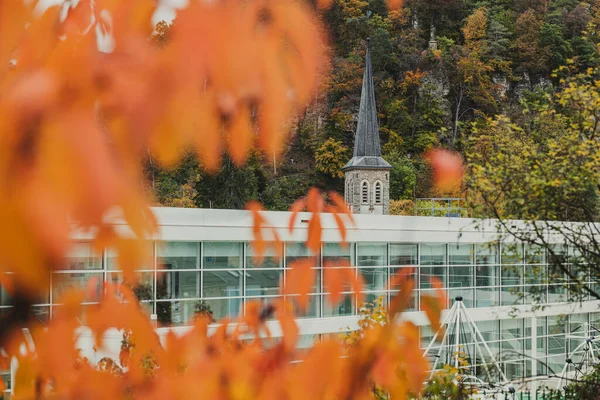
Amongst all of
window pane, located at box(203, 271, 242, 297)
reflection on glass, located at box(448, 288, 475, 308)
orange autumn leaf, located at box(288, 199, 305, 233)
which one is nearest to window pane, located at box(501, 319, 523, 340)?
reflection on glass, located at box(448, 288, 475, 308)

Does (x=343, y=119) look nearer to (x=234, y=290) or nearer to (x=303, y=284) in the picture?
(x=234, y=290)

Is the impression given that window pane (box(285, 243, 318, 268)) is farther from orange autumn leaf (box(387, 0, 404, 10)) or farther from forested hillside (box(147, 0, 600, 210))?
forested hillside (box(147, 0, 600, 210))

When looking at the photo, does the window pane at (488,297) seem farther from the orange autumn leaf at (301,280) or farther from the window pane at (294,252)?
the orange autumn leaf at (301,280)

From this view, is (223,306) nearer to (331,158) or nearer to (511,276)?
(511,276)

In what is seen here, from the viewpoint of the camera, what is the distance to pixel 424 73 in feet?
133

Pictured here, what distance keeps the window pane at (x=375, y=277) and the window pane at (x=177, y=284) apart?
3.07 m

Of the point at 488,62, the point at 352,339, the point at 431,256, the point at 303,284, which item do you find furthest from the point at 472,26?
the point at 303,284

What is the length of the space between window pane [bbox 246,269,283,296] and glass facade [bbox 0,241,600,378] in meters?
0.01

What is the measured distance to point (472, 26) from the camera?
4206 centimetres

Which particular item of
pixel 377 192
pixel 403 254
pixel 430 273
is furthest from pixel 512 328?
pixel 377 192

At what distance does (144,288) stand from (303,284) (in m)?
8.74

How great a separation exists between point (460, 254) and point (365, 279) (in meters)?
2.60

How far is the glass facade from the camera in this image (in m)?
9.76

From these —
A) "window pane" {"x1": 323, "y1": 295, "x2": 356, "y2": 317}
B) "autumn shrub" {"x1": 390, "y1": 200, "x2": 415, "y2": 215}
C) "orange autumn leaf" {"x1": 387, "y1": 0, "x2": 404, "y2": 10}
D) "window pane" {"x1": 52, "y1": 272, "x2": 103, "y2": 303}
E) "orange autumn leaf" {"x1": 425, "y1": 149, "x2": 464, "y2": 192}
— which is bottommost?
"window pane" {"x1": 323, "y1": 295, "x2": 356, "y2": 317}
